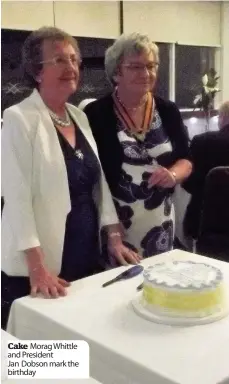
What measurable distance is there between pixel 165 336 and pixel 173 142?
62 centimetres

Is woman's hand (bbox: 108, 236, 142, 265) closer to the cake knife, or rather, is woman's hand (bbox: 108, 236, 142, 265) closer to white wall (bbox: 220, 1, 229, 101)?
the cake knife

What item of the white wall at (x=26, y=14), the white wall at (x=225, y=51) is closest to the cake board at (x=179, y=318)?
the white wall at (x=26, y=14)

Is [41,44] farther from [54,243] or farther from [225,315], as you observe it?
[225,315]

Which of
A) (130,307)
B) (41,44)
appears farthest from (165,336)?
(41,44)

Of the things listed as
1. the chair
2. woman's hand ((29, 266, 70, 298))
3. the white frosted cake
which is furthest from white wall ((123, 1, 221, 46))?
the white frosted cake

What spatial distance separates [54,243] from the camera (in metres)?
0.98

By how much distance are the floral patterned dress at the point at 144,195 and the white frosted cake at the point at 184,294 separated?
39 cm

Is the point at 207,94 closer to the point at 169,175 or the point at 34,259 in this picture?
the point at 169,175

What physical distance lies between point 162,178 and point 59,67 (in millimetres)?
326

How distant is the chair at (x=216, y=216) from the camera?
4.34 ft

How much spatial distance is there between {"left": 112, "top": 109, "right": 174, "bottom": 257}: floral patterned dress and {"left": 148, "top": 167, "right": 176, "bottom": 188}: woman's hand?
33 millimetres

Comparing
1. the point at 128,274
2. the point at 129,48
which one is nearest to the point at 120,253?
the point at 128,274

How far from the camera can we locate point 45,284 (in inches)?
34.4

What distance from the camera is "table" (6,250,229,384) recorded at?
0.62 meters
